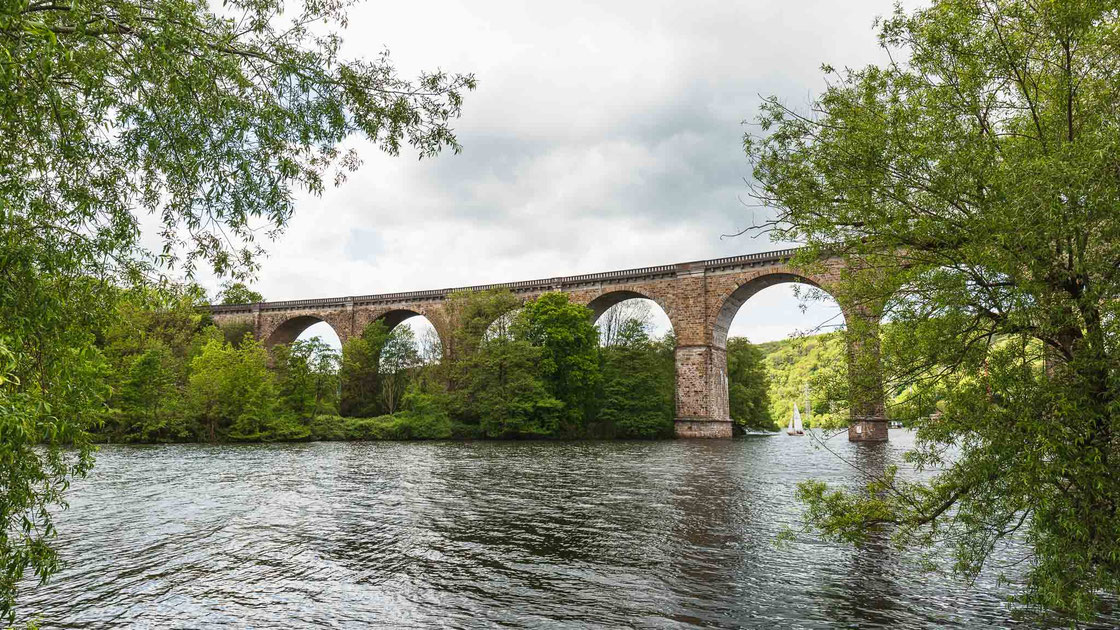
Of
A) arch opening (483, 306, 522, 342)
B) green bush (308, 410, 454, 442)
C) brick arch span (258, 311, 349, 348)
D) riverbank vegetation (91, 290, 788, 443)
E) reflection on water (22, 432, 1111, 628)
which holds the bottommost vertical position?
green bush (308, 410, 454, 442)

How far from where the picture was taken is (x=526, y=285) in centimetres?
4634

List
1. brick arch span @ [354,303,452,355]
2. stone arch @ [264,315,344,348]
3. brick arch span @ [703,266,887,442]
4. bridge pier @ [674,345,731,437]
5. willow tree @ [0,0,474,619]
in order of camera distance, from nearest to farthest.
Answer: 1. willow tree @ [0,0,474,619]
2. brick arch span @ [703,266,887,442]
3. bridge pier @ [674,345,731,437]
4. brick arch span @ [354,303,452,355]
5. stone arch @ [264,315,344,348]

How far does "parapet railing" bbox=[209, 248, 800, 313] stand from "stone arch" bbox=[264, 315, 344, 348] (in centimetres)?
107

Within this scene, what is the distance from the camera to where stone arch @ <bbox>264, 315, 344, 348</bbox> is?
54500 millimetres

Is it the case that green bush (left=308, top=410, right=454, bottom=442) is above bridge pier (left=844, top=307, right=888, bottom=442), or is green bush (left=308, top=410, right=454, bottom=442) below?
below

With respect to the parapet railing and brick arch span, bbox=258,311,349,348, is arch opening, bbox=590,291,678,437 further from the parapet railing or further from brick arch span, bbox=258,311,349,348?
brick arch span, bbox=258,311,349,348

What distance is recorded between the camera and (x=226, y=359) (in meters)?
37.7

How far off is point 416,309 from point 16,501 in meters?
47.3

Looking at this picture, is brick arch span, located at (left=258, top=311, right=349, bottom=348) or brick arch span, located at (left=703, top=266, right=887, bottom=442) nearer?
brick arch span, located at (left=703, top=266, right=887, bottom=442)

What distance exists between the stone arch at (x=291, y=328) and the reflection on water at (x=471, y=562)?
40345mm

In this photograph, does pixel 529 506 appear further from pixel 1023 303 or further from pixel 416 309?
pixel 416 309

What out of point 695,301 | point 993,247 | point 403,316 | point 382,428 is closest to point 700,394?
point 695,301

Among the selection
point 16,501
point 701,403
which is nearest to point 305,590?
point 16,501

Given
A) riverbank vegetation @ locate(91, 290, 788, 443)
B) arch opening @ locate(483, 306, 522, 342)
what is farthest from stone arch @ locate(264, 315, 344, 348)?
arch opening @ locate(483, 306, 522, 342)
